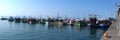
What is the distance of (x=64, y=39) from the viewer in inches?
1610

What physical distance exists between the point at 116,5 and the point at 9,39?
3346cm

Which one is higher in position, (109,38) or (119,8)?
(119,8)

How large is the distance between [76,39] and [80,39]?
716 millimetres

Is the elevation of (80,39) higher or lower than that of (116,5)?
lower

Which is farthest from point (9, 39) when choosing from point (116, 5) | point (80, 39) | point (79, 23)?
point (79, 23)

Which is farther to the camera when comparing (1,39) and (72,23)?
(72,23)

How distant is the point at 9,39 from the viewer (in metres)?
41.5

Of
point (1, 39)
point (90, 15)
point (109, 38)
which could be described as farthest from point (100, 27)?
point (109, 38)

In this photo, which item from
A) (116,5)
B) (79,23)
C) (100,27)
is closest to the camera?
(116,5)

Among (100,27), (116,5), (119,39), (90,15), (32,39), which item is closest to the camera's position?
(119,39)

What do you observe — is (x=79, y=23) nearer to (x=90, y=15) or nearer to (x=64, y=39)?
(x=90, y=15)

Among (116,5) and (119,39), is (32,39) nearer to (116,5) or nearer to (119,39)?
(119,39)

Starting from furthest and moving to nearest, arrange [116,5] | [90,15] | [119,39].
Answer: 1. [90,15]
2. [116,5]
3. [119,39]

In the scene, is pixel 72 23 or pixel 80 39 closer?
pixel 80 39
